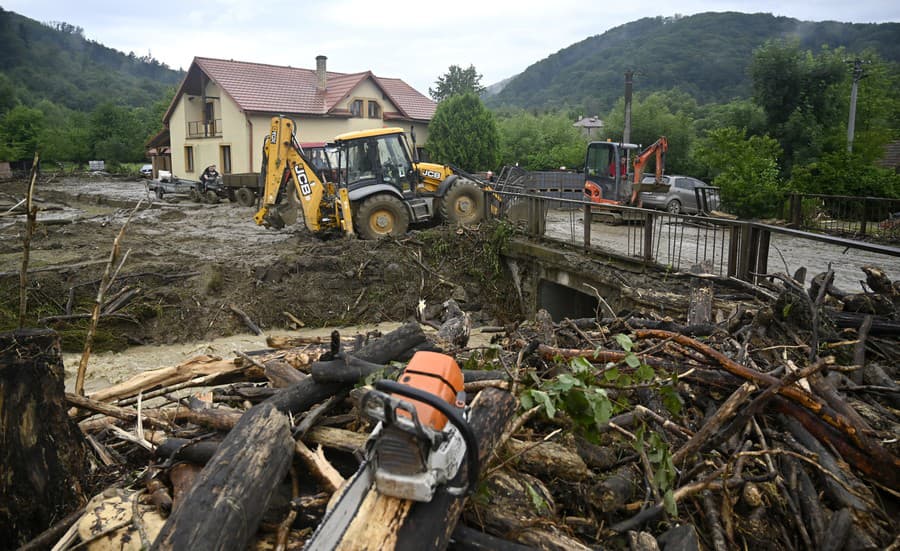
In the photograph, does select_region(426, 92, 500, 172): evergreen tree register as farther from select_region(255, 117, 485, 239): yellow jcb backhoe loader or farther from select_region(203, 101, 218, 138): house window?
select_region(255, 117, 485, 239): yellow jcb backhoe loader

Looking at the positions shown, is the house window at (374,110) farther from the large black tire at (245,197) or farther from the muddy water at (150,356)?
the muddy water at (150,356)

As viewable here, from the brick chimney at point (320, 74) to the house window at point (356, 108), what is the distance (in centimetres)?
231

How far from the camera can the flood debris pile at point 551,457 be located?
2592 millimetres

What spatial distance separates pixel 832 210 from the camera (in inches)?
494

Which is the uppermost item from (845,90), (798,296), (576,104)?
(576,104)

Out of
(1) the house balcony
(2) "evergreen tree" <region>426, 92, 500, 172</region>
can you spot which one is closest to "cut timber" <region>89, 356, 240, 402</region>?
(2) "evergreen tree" <region>426, 92, 500, 172</region>

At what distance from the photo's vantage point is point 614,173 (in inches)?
734

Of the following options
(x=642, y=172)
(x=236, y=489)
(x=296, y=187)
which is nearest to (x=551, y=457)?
(x=236, y=489)

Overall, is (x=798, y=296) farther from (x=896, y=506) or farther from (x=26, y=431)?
(x=26, y=431)

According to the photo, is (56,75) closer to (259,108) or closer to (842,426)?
(259,108)

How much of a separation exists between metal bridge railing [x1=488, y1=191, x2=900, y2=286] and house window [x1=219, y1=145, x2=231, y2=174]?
2221cm

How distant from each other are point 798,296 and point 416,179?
1113 cm

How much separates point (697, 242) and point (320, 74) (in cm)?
2970

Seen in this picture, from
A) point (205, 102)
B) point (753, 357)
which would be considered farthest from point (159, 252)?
point (205, 102)
